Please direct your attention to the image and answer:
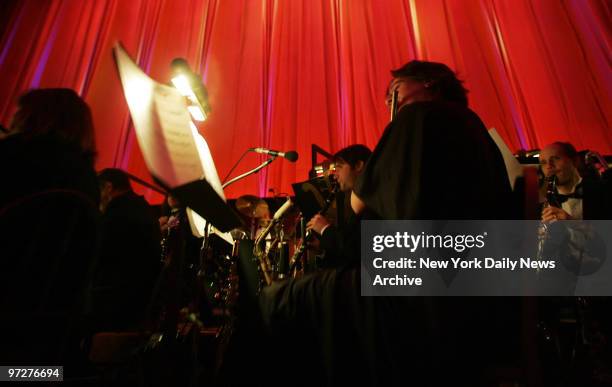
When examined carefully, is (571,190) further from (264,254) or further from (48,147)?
(48,147)

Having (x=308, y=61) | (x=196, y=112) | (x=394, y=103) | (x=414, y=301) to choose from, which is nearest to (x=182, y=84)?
(x=196, y=112)

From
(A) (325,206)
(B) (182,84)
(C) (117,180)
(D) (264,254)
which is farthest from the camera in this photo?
(D) (264,254)

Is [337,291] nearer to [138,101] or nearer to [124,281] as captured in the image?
[138,101]

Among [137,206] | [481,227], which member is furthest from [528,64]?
[137,206]

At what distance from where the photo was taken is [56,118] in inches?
56.4

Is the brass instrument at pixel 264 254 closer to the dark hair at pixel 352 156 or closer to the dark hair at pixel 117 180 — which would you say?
the dark hair at pixel 352 156

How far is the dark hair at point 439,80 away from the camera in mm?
→ 1672

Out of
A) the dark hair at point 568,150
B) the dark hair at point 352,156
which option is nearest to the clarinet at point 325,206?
the dark hair at point 352,156

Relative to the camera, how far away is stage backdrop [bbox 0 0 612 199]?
15.5 ft

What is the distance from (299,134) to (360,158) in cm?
174

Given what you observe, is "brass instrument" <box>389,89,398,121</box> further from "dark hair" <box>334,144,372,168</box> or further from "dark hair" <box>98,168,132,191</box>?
"dark hair" <box>98,168,132,191</box>

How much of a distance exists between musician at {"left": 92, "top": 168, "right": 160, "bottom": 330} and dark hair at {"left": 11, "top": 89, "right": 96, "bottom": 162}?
0.79 metres

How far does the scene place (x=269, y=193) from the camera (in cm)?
474

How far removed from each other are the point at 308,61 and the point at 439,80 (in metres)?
3.86
